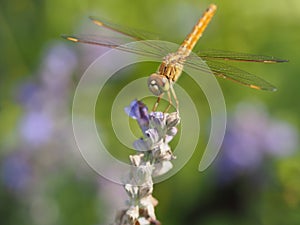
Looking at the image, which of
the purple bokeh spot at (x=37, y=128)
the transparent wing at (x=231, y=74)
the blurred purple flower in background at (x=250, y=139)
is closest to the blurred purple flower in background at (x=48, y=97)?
the purple bokeh spot at (x=37, y=128)

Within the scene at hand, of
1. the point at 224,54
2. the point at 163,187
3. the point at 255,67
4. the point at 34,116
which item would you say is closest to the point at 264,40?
the point at 255,67

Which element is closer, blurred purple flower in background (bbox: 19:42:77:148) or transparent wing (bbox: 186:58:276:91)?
transparent wing (bbox: 186:58:276:91)

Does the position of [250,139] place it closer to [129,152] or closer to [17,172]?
[129,152]

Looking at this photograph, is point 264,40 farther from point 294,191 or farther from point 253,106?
point 294,191

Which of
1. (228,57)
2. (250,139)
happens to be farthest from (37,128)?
(228,57)

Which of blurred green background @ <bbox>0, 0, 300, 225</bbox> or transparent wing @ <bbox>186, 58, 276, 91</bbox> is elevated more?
blurred green background @ <bbox>0, 0, 300, 225</bbox>

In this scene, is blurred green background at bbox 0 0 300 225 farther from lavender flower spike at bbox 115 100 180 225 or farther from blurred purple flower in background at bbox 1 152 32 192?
lavender flower spike at bbox 115 100 180 225

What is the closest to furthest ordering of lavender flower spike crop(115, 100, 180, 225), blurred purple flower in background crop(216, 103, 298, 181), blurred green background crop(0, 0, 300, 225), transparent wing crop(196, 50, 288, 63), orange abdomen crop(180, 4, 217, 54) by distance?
1. lavender flower spike crop(115, 100, 180, 225)
2. transparent wing crop(196, 50, 288, 63)
3. orange abdomen crop(180, 4, 217, 54)
4. blurred green background crop(0, 0, 300, 225)
5. blurred purple flower in background crop(216, 103, 298, 181)

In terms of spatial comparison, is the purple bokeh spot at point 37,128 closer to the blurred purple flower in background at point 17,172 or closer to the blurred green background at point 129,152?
the blurred green background at point 129,152

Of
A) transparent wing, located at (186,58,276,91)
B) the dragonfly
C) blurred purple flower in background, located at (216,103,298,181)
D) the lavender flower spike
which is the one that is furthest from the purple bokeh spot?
the lavender flower spike
